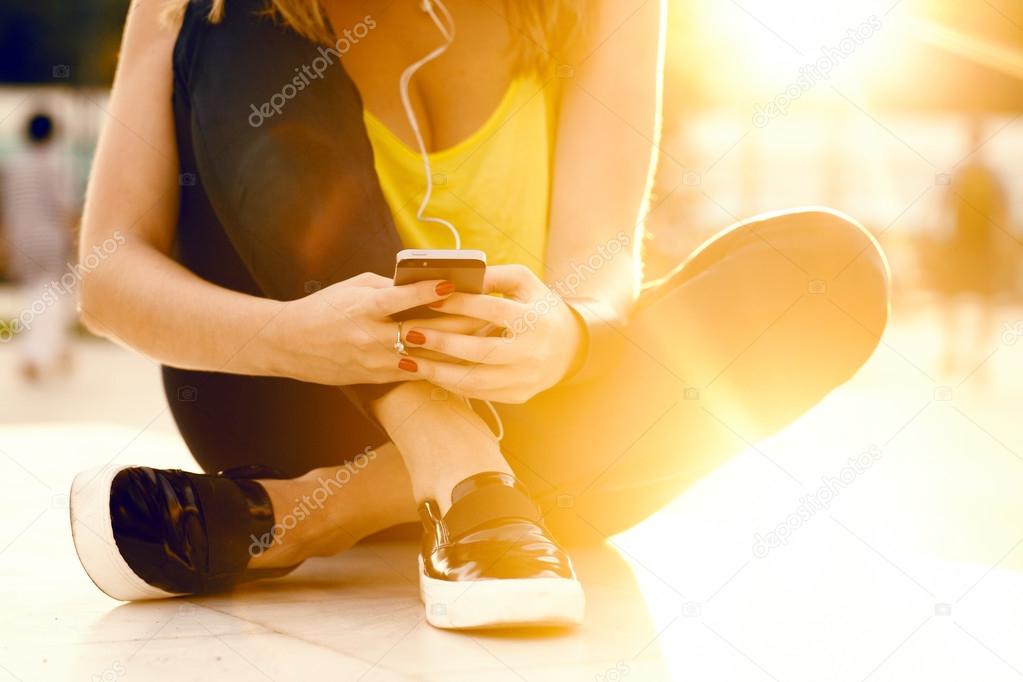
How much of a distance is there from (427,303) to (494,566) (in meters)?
0.26

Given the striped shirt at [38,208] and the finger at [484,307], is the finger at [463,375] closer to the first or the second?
the finger at [484,307]

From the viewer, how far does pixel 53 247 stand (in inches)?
257

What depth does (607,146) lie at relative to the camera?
1.54 m

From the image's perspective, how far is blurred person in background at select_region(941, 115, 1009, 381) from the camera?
6297mm

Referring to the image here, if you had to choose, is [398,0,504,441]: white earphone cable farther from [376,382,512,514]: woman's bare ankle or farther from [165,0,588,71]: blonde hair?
[376,382,512,514]: woman's bare ankle

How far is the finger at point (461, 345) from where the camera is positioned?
1122 millimetres

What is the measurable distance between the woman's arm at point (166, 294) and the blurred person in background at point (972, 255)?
5.50m

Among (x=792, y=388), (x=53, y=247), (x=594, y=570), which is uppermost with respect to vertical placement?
(x=792, y=388)

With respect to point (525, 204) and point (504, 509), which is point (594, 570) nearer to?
point (504, 509)

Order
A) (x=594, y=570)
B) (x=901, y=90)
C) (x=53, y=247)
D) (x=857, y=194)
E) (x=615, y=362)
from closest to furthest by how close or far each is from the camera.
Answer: (x=615, y=362) < (x=594, y=570) < (x=53, y=247) < (x=901, y=90) < (x=857, y=194)

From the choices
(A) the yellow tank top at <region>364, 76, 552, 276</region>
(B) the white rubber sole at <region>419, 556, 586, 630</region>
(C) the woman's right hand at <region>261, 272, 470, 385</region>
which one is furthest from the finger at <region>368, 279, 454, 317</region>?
(A) the yellow tank top at <region>364, 76, 552, 276</region>

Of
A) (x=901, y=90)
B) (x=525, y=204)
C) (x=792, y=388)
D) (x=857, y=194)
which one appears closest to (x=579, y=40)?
(x=525, y=204)

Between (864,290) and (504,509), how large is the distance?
21.3 inches

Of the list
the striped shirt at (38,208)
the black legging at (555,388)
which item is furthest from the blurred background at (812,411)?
the black legging at (555,388)
